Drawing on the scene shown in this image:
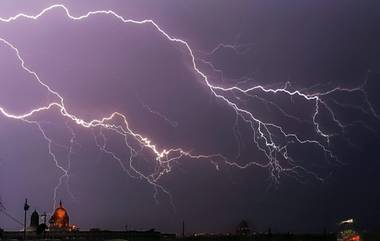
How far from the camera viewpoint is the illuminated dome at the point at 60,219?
477 ft

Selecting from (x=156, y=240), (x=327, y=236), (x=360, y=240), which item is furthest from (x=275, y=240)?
(x=360, y=240)

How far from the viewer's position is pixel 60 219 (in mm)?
147375

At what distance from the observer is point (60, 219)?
484ft

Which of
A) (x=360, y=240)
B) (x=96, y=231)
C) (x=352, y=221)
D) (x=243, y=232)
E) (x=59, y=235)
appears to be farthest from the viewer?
(x=243, y=232)

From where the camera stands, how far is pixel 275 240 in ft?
516

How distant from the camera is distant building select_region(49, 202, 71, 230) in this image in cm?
14525

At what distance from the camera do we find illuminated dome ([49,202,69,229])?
477 ft

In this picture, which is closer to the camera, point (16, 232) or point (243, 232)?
point (16, 232)

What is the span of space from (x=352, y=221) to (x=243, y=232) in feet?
240

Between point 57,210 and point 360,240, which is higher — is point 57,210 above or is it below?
above

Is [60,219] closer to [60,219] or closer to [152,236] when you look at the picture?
[60,219]

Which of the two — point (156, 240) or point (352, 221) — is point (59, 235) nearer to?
point (156, 240)

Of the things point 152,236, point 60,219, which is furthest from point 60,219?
point 152,236

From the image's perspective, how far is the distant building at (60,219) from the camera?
14525 centimetres
